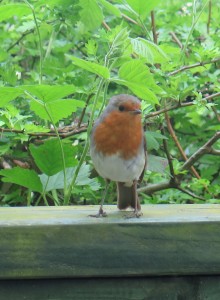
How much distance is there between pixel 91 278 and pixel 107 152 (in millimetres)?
551

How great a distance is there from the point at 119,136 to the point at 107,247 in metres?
0.55

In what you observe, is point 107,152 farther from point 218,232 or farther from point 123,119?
point 218,232

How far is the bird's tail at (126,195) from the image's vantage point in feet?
6.69

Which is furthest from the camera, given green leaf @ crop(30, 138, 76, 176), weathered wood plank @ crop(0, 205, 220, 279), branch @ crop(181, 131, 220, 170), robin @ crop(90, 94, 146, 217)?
branch @ crop(181, 131, 220, 170)

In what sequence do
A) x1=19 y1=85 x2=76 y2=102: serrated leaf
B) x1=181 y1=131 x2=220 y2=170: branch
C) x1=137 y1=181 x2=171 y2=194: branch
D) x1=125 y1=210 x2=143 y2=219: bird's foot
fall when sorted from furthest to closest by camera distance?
1. x1=137 y1=181 x2=171 y2=194: branch
2. x1=181 y1=131 x2=220 y2=170: branch
3. x1=19 y1=85 x2=76 y2=102: serrated leaf
4. x1=125 y1=210 x2=143 y2=219: bird's foot

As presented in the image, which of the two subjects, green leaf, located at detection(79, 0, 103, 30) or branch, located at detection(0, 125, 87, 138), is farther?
branch, located at detection(0, 125, 87, 138)

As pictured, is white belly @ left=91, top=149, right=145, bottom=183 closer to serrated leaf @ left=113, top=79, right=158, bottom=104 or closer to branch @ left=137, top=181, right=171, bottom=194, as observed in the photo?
serrated leaf @ left=113, top=79, right=158, bottom=104

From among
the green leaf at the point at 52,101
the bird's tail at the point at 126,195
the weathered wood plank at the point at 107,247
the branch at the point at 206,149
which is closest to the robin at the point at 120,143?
the bird's tail at the point at 126,195

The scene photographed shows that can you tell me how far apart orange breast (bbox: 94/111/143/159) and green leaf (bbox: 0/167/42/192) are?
0.31 metres

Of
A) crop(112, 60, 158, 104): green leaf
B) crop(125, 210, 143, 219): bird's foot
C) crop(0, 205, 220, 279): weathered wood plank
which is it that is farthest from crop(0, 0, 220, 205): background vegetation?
crop(0, 205, 220, 279): weathered wood plank

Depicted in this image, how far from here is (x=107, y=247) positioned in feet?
4.98

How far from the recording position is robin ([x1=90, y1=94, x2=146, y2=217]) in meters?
2.00

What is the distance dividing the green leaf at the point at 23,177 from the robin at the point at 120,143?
28cm

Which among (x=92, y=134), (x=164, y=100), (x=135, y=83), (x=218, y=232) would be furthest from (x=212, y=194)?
(x=218, y=232)
